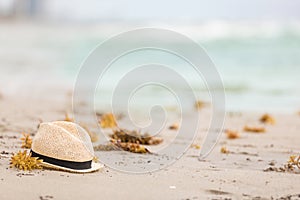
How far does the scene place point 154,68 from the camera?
603 inches

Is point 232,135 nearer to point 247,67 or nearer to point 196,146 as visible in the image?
point 196,146

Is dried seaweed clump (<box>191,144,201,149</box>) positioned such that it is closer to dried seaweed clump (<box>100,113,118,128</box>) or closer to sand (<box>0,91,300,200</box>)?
sand (<box>0,91,300,200</box>)

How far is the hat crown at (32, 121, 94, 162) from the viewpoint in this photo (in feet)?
13.7

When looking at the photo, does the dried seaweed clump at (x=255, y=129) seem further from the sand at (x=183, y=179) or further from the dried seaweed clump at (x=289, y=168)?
the dried seaweed clump at (x=289, y=168)

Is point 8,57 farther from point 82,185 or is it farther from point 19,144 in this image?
point 82,185

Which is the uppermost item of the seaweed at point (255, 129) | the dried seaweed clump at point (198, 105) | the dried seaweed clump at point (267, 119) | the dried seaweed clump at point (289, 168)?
the dried seaweed clump at point (198, 105)

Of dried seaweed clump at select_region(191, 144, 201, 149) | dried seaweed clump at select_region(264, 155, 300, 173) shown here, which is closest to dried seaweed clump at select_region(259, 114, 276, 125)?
dried seaweed clump at select_region(191, 144, 201, 149)

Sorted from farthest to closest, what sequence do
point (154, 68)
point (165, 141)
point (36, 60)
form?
1. point (36, 60)
2. point (154, 68)
3. point (165, 141)

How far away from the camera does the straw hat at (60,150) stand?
4168 millimetres

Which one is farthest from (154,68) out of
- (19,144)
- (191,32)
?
(191,32)

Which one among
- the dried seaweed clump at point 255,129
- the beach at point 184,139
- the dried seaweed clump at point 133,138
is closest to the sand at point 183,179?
the beach at point 184,139

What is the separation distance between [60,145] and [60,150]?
43 mm

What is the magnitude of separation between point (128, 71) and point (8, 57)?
7.32 meters

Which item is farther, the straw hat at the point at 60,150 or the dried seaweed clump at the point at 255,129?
the dried seaweed clump at the point at 255,129
